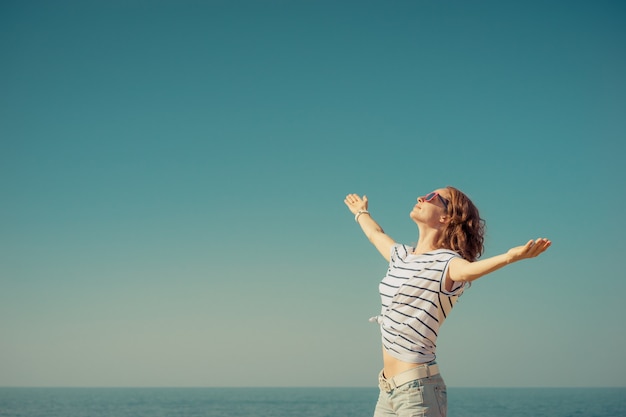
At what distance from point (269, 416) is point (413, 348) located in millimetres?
57181

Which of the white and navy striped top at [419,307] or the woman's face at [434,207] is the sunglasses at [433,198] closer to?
the woman's face at [434,207]

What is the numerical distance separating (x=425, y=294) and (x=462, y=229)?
1.72 feet

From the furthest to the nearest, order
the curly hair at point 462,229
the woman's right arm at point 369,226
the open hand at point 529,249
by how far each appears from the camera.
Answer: the woman's right arm at point 369,226, the curly hair at point 462,229, the open hand at point 529,249

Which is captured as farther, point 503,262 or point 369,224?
point 369,224

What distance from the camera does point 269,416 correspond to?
5819 centimetres

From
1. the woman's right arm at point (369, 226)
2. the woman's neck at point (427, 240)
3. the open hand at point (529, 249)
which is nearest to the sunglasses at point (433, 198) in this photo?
the woman's neck at point (427, 240)

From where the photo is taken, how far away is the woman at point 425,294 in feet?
12.0

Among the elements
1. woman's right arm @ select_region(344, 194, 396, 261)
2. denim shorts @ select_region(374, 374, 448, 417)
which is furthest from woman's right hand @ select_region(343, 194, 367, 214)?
denim shorts @ select_region(374, 374, 448, 417)

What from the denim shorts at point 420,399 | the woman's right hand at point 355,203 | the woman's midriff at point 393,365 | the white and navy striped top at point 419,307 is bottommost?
the denim shorts at point 420,399

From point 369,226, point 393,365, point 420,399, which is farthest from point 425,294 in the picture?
point 369,226

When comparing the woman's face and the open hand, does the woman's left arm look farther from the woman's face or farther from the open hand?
the woman's face

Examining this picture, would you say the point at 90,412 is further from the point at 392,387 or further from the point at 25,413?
the point at 392,387

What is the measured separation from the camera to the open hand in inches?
123

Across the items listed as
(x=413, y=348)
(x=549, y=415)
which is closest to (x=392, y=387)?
(x=413, y=348)
